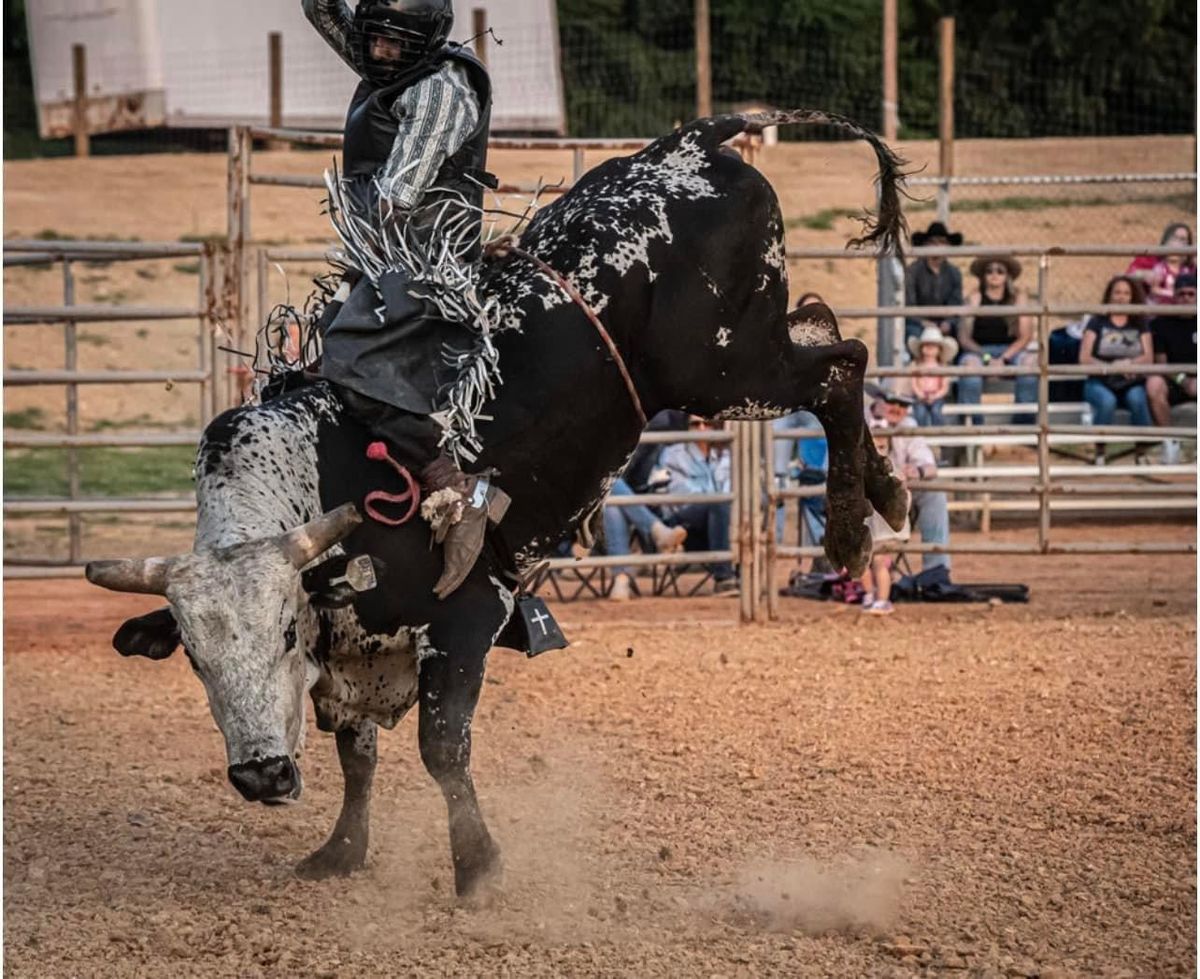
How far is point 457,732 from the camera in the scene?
202 inches

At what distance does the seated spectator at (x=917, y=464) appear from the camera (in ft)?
33.2

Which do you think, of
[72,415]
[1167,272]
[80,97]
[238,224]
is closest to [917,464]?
[1167,272]

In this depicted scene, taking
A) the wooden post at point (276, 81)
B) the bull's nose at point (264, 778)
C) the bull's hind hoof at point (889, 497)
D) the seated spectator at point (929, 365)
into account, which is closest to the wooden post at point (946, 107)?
the seated spectator at point (929, 365)

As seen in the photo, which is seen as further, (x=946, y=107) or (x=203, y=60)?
(x=203, y=60)

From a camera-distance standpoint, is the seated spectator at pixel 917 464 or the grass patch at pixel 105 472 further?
the grass patch at pixel 105 472

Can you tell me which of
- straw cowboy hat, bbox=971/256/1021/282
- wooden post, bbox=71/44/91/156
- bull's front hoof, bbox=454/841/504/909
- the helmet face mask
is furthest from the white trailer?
bull's front hoof, bbox=454/841/504/909

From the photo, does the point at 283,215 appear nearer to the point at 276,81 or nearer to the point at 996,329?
the point at 276,81

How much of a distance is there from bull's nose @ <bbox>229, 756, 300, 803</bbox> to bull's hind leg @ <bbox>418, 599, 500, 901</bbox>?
773 millimetres

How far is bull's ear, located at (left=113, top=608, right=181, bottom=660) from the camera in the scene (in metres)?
4.70

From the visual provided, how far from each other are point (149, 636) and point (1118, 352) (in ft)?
28.5

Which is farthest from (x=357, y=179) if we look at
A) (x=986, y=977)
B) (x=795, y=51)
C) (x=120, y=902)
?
(x=795, y=51)

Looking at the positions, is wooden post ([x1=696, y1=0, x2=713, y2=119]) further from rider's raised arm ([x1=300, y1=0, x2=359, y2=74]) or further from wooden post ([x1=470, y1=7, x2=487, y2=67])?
rider's raised arm ([x1=300, y1=0, x2=359, y2=74])

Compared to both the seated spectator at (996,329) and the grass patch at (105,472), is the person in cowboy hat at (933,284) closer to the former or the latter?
the seated spectator at (996,329)

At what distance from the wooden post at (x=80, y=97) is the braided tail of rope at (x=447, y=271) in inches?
818
